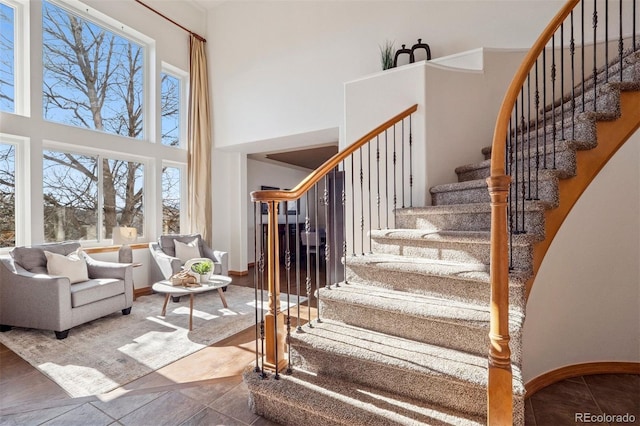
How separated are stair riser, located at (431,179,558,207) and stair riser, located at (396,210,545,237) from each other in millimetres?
140

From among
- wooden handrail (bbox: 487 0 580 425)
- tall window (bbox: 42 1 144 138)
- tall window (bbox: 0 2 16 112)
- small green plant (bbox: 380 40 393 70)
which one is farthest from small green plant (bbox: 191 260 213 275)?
small green plant (bbox: 380 40 393 70)

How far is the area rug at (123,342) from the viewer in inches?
89.2

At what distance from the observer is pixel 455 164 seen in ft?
10.4

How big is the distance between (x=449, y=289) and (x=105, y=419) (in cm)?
214

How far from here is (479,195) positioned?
7.94 ft

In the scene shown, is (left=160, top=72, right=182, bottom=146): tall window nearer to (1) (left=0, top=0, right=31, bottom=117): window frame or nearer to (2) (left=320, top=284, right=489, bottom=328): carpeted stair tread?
(1) (left=0, top=0, right=31, bottom=117): window frame

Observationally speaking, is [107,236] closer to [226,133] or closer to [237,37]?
[226,133]

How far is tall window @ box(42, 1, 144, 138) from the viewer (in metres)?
3.96

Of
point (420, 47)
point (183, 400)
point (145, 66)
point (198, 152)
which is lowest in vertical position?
point (183, 400)

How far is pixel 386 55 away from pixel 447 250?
8.82ft

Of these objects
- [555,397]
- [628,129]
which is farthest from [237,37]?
[555,397]

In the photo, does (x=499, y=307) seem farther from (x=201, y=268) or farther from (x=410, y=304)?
(x=201, y=268)

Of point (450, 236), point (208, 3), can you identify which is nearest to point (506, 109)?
point (450, 236)

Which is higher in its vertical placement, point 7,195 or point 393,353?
point 7,195
